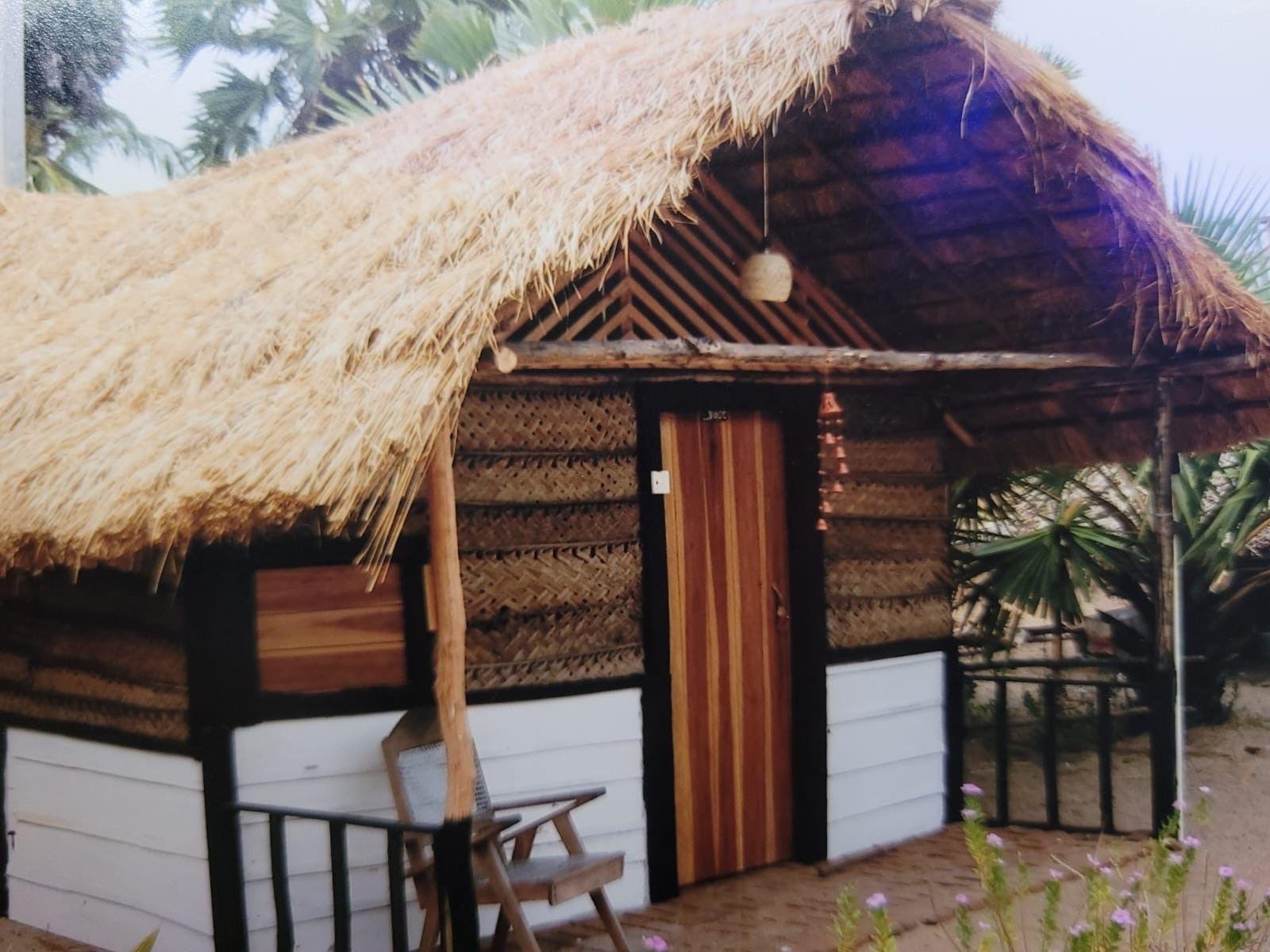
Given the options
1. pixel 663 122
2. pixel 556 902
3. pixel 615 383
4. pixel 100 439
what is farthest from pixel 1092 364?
pixel 100 439

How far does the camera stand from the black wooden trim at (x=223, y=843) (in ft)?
12.8

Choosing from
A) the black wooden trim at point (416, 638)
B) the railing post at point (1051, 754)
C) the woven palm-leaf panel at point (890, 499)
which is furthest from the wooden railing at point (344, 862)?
the railing post at point (1051, 754)

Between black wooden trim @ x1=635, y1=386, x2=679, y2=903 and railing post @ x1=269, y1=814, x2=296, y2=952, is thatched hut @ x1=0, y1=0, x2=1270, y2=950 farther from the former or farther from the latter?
railing post @ x1=269, y1=814, x2=296, y2=952

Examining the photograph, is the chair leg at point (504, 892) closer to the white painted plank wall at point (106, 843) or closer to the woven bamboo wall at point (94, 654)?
the white painted plank wall at point (106, 843)

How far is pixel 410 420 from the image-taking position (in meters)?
2.87

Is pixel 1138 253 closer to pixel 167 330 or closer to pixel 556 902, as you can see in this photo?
pixel 556 902

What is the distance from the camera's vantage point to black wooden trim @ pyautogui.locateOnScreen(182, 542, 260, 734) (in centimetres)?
394

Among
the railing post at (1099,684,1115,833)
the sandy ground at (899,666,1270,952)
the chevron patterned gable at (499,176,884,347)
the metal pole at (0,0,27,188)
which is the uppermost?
the metal pole at (0,0,27,188)

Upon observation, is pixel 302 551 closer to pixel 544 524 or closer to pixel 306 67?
pixel 544 524

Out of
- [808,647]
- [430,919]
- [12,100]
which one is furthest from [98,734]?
[12,100]

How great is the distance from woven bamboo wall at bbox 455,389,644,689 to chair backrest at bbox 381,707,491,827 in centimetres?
42

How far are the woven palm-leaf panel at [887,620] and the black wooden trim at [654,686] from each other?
3.25ft

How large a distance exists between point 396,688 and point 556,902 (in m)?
1.04

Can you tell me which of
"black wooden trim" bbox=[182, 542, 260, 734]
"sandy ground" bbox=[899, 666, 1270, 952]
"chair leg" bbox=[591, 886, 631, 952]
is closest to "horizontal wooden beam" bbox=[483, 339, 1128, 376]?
"black wooden trim" bbox=[182, 542, 260, 734]
